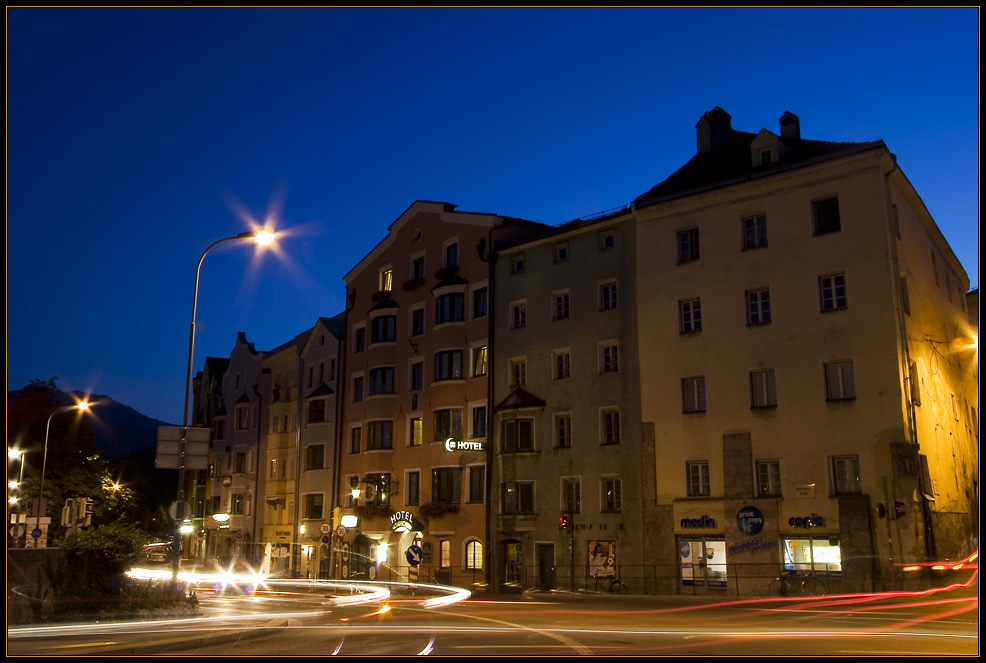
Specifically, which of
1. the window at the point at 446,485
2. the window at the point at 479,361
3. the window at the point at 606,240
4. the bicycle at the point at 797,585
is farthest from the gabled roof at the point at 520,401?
the bicycle at the point at 797,585

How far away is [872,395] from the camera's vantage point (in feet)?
107

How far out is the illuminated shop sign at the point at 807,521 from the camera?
32.9 meters

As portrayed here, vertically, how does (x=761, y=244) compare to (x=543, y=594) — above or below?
above

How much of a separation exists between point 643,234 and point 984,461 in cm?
2604

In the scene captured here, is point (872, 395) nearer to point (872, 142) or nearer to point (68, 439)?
point (872, 142)

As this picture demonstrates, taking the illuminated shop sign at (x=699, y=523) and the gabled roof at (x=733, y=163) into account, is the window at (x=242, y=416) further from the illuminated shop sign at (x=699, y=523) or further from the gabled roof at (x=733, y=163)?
the illuminated shop sign at (x=699, y=523)

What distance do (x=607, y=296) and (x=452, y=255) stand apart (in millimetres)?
11591

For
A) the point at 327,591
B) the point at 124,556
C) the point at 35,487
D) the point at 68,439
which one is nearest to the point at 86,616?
the point at 124,556

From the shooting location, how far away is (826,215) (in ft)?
116

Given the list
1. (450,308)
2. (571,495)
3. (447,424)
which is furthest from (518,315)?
(571,495)

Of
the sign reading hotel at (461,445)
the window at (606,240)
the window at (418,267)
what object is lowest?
the sign reading hotel at (461,445)

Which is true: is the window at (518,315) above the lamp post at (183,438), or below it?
above

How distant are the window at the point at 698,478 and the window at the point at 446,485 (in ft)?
44.8

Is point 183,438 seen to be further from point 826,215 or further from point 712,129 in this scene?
point 712,129
